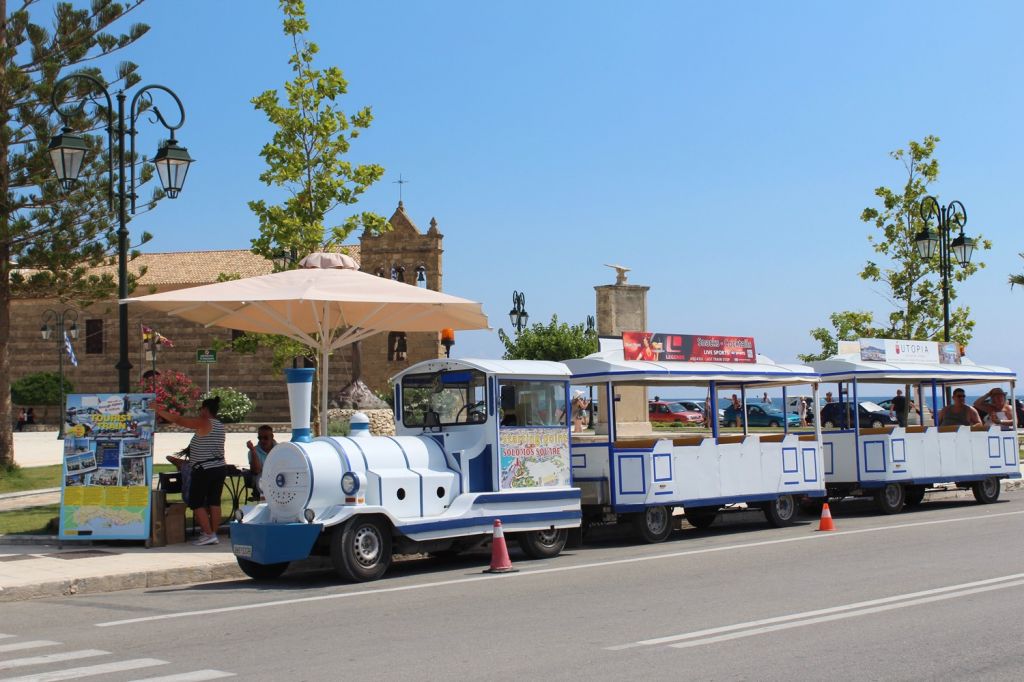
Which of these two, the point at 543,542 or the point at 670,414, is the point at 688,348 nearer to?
→ the point at 543,542

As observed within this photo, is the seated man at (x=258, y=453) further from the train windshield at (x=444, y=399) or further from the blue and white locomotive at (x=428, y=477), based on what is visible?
the train windshield at (x=444, y=399)

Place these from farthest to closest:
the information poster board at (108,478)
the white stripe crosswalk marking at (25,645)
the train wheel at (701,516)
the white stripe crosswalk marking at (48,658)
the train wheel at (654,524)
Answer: the train wheel at (701,516)
the train wheel at (654,524)
the information poster board at (108,478)
the white stripe crosswalk marking at (25,645)
the white stripe crosswalk marking at (48,658)

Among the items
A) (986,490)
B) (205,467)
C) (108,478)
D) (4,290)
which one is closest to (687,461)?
(205,467)

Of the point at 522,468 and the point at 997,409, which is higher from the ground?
the point at 997,409

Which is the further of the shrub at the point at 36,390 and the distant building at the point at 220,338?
the distant building at the point at 220,338

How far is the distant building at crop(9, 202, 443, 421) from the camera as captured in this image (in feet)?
193

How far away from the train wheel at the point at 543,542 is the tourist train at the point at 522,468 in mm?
18

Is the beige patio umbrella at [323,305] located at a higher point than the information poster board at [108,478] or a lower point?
higher

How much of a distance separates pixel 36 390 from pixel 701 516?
152 ft

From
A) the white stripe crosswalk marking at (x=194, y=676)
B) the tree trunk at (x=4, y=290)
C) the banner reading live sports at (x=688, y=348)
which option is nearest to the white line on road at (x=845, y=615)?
the white stripe crosswalk marking at (x=194, y=676)

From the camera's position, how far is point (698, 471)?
15055 mm

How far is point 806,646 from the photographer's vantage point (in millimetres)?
7406

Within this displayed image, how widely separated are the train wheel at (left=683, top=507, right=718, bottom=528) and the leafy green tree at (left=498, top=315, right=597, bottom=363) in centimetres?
2685

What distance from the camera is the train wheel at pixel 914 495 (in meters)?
19.7
